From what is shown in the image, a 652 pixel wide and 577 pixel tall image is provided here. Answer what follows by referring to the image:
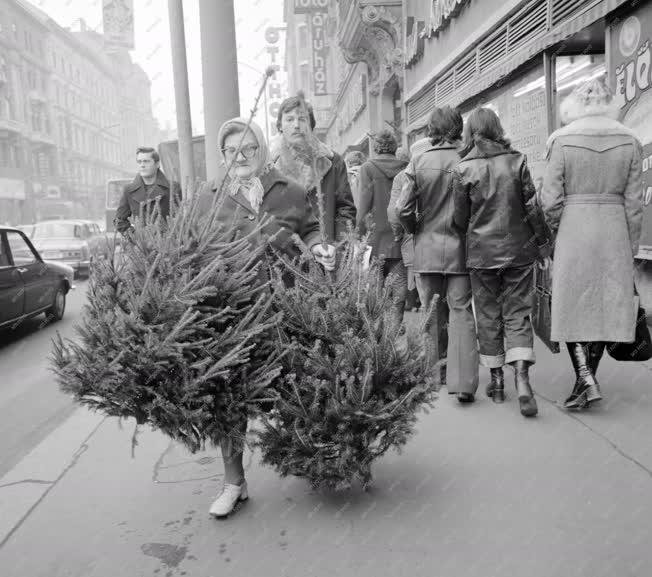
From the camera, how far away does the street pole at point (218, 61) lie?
620 centimetres

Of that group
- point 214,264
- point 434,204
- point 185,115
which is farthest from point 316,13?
point 214,264

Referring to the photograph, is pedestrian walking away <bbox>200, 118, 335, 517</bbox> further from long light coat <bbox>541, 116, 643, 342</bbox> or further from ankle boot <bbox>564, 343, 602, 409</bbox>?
ankle boot <bbox>564, 343, 602, 409</bbox>

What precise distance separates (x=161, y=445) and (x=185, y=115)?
565 cm

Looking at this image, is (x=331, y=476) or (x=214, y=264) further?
(x=331, y=476)

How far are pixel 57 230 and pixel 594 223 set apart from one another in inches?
640

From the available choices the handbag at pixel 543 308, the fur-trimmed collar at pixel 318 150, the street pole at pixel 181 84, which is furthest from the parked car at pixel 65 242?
the handbag at pixel 543 308

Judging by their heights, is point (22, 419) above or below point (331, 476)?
below

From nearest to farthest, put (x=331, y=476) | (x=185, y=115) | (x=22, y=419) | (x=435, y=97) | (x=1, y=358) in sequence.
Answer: (x=331, y=476)
(x=22, y=419)
(x=1, y=358)
(x=185, y=115)
(x=435, y=97)

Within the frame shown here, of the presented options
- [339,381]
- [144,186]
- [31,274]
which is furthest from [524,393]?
[31,274]

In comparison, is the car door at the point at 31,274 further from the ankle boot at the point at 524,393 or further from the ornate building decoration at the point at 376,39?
the ornate building decoration at the point at 376,39

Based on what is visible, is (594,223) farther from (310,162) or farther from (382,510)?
(382,510)

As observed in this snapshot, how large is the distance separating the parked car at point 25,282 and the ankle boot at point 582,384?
6476 mm

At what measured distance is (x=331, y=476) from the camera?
2885 mm

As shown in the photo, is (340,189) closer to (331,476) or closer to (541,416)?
(541,416)
